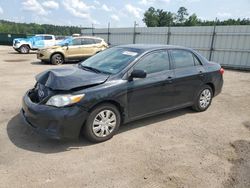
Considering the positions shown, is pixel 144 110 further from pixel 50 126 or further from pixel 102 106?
pixel 50 126

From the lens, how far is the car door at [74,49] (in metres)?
13.2

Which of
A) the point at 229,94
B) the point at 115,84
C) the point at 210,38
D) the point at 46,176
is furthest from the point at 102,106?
the point at 210,38

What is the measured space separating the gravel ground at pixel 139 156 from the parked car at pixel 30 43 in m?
16.3

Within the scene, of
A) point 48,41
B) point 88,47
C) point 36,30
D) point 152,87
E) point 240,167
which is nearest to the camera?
point 240,167

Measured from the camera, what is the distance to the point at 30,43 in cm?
2009

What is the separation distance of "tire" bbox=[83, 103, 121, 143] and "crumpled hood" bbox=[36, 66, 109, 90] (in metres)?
0.43

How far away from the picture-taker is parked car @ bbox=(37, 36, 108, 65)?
1287 centimetres

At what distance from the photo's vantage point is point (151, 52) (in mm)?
4543

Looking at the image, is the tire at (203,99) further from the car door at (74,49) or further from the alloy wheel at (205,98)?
the car door at (74,49)

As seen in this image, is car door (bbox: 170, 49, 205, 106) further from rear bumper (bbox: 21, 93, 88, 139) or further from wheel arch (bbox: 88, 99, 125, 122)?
rear bumper (bbox: 21, 93, 88, 139)

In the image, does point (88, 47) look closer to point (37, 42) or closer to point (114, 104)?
point (37, 42)

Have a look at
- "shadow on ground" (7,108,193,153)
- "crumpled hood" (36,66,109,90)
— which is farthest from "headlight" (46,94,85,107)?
"shadow on ground" (7,108,193,153)

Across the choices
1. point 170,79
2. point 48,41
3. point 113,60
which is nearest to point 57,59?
point 48,41

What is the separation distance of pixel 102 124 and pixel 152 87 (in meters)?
1.19
